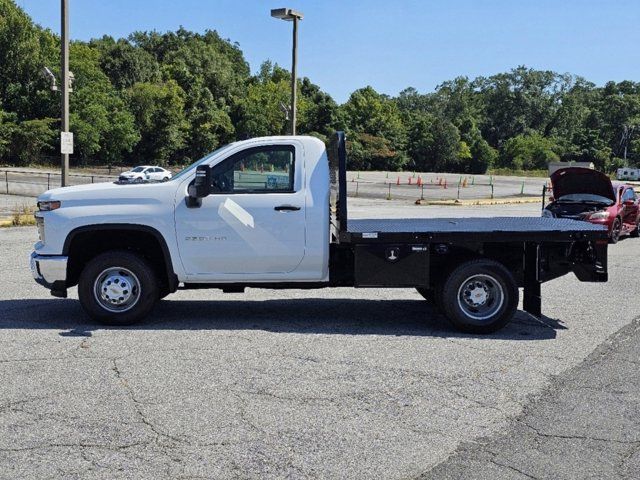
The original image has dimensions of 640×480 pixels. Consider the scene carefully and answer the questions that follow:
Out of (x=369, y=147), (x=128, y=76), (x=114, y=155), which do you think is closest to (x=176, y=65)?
(x=128, y=76)

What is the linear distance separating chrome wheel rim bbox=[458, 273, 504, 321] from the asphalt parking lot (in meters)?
0.30

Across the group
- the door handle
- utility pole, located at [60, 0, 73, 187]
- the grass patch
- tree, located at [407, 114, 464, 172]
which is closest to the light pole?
utility pole, located at [60, 0, 73, 187]

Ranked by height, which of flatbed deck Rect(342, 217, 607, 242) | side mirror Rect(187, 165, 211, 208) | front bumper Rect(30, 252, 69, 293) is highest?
side mirror Rect(187, 165, 211, 208)

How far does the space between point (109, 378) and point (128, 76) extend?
96.0 meters

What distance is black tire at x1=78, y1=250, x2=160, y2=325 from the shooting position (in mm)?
7586

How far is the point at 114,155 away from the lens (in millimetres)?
83000

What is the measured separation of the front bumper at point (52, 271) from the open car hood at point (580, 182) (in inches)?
418

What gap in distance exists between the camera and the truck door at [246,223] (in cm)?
755

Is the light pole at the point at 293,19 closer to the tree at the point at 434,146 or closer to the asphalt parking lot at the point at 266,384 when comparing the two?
the asphalt parking lot at the point at 266,384

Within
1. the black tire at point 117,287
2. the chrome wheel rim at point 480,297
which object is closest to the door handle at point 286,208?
the black tire at point 117,287

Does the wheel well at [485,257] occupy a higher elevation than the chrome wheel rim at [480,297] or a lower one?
higher

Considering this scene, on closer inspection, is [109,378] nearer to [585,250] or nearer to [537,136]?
[585,250]

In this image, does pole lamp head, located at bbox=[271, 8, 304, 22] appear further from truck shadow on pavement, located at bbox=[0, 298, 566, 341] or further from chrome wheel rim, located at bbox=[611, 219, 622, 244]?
truck shadow on pavement, located at bbox=[0, 298, 566, 341]

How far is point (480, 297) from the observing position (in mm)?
7746
